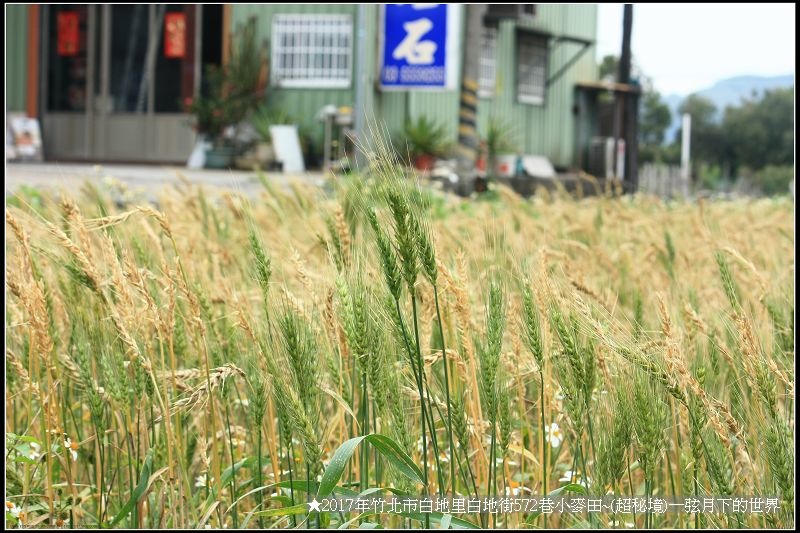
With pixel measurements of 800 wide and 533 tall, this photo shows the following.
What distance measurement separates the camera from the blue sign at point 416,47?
14.3 metres

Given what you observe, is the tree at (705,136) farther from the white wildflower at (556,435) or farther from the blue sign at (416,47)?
the white wildflower at (556,435)

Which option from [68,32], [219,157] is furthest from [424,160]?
[68,32]

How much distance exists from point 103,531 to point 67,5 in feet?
57.3

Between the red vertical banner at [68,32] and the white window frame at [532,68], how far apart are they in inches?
303

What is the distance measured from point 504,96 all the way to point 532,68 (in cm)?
143

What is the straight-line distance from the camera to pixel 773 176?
41250 millimetres

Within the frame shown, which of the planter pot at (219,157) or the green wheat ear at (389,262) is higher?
the planter pot at (219,157)

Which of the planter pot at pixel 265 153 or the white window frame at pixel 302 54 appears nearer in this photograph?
the planter pot at pixel 265 153

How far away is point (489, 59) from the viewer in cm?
1989

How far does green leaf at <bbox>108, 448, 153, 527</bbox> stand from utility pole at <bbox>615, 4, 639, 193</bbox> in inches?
672

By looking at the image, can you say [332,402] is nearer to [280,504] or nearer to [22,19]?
[280,504]

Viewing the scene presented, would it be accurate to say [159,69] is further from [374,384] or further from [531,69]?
[374,384]

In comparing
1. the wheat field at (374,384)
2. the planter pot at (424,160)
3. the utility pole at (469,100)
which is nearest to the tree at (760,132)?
the planter pot at (424,160)

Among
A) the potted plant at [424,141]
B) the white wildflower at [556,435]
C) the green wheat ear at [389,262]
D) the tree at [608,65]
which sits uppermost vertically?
the tree at [608,65]
